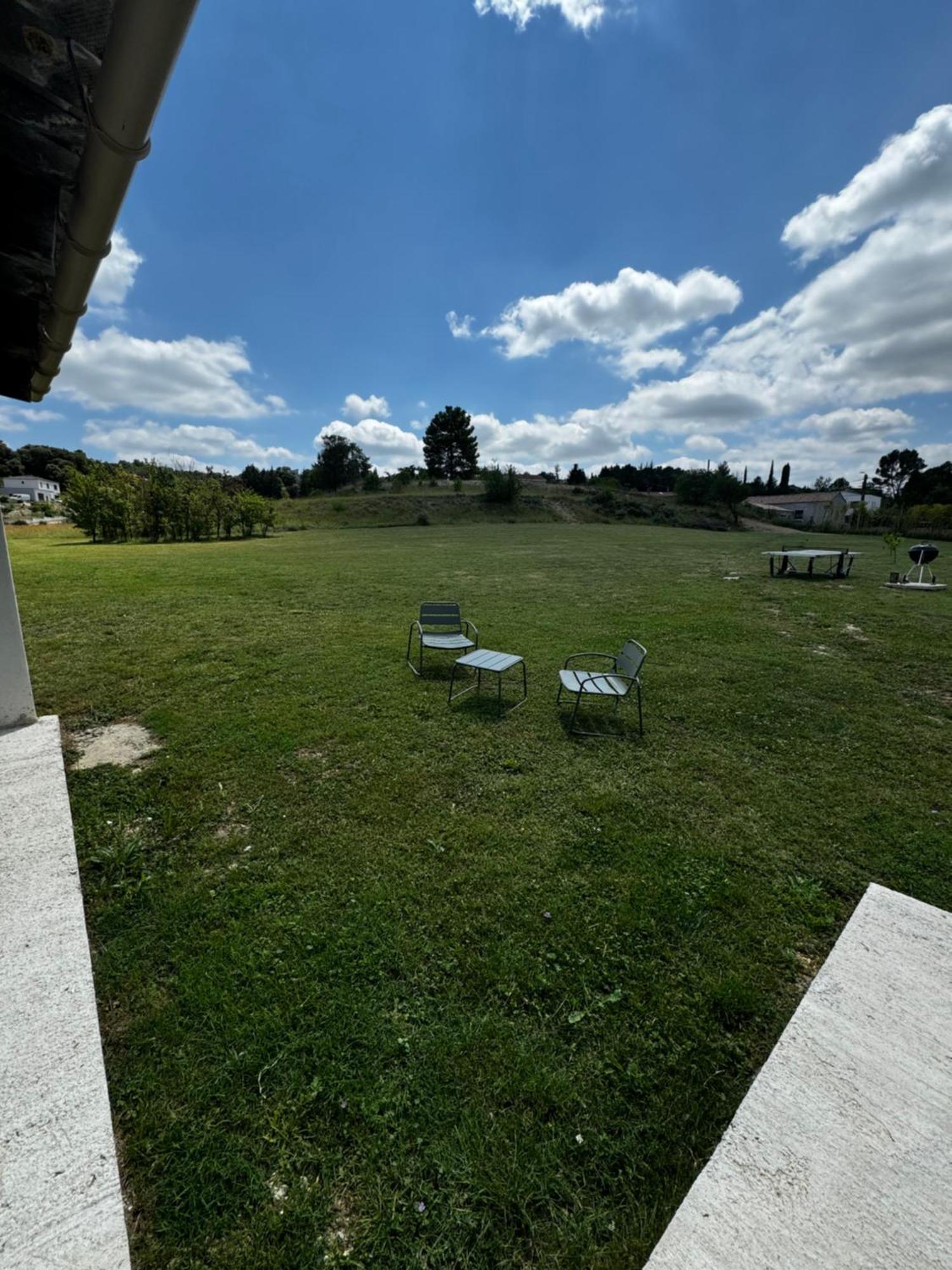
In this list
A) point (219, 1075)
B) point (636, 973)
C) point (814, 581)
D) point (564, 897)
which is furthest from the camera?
point (814, 581)

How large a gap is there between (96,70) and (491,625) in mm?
7189

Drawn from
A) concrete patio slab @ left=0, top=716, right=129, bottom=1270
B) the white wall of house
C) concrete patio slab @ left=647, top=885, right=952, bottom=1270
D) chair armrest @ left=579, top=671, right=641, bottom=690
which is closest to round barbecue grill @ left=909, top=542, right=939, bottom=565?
chair armrest @ left=579, top=671, right=641, bottom=690

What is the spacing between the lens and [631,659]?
4.66 meters

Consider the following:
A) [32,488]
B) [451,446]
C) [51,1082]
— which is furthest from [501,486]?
[32,488]

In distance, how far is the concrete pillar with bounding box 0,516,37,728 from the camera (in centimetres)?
387

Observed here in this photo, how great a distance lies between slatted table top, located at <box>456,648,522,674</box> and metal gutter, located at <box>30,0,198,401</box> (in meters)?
3.71

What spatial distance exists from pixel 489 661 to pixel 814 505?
219ft

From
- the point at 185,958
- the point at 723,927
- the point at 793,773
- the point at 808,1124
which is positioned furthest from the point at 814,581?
the point at 185,958

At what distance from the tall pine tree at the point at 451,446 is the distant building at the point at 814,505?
3593 cm

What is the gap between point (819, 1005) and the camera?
204 centimetres

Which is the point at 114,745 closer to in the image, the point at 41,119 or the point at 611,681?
the point at 41,119

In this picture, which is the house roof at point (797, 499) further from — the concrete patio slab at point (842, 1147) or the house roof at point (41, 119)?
the house roof at point (41, 119)

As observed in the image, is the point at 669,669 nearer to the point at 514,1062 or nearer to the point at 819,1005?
the point at 819,1005

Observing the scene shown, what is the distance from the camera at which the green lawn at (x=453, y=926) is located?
1.51m
